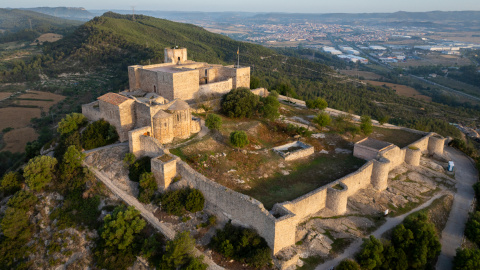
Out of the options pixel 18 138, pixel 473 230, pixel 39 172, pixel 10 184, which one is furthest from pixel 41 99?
pixel 473 230

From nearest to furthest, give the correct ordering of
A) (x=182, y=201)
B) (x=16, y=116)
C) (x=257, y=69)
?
1. (x=182, y=201)
2. (x=16, y=116)
3. (x=257, y=69)

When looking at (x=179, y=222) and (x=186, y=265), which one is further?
(x=179, y=222)

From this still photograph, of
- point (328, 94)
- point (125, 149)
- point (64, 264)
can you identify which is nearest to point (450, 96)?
point (328, 94)

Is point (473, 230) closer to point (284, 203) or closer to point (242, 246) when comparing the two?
point (284, 203)

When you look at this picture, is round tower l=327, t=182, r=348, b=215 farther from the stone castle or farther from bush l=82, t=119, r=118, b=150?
bush l=82, t=119, r=118, b=150

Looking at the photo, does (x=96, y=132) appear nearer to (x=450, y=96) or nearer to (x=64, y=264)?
(x=64, y=264)

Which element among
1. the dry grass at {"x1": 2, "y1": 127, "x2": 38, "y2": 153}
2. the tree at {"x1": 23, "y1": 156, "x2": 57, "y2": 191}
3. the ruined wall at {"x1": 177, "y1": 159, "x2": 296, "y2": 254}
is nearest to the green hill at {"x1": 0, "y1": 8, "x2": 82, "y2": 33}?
the dry grass at {"x1": 2, "y1": 127, "x2": 38, "y2": 153}
